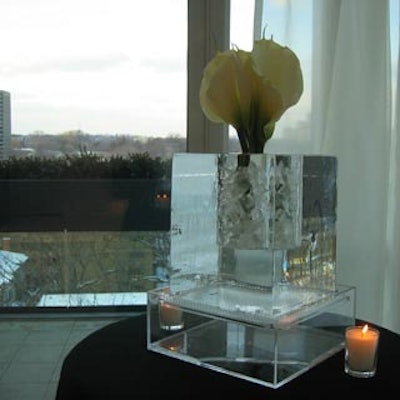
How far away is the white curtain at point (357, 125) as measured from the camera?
1723 mm

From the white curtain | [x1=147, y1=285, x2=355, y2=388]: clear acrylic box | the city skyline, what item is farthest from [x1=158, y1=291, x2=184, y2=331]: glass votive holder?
the city skyline

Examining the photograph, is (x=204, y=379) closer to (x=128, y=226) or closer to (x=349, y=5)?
(x=128, y=226)

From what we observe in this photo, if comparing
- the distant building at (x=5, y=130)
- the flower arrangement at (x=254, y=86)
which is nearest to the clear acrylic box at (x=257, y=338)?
the flower arrangement at (x=254, y=86)

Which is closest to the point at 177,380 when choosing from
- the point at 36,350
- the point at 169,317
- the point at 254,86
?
the point at 169,317

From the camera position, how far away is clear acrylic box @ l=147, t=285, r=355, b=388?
115 cm

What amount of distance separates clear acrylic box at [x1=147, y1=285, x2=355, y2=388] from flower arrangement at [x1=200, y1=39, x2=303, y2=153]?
0.41m

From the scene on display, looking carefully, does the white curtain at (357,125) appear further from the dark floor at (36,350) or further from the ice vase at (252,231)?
the dark floor at (36,350)

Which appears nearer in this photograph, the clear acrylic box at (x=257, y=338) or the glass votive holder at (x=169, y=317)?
the clear acrylic box at (x=257, y=338)

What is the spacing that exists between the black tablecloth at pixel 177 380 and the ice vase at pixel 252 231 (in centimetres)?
15

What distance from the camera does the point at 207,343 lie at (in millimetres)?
1307

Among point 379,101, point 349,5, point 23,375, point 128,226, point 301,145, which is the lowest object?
point 23,375

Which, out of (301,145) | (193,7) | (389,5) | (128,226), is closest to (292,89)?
(301,145)

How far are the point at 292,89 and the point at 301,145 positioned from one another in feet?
1.84

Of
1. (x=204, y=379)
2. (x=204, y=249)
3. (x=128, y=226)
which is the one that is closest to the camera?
(x=204, y=379)
